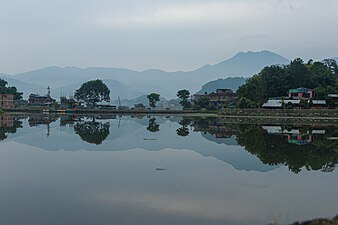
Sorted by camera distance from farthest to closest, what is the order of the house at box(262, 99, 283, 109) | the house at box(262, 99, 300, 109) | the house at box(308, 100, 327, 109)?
the house at box(262, 99, 283, 109) → the house at box(262, 99, 300, 109) → the house at box(308, 100, 327, 109)

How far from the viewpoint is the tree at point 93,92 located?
328ft

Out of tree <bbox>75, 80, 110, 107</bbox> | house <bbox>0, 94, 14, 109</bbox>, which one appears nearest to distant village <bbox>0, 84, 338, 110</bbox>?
house <bbox>0, 94, 14, 109</bbox>

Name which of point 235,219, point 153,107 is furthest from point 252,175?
point 153,107

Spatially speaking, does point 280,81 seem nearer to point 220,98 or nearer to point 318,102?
point 318,102

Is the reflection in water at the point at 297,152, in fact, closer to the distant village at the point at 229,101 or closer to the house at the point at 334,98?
the distant village at the point at 229,101

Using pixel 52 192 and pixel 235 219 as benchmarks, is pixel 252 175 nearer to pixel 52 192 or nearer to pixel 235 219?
pixel 235 219

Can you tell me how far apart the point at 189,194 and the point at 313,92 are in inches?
2538

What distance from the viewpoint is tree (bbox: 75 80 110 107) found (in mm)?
100125

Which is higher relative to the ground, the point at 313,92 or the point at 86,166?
the point at 313,92

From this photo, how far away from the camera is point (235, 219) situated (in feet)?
28.5

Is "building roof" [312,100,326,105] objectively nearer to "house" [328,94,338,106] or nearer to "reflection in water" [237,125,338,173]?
"house" [328,94,338,106]

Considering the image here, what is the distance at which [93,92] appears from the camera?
3959 inches

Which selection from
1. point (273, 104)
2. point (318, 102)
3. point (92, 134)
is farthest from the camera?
point (273, 104)

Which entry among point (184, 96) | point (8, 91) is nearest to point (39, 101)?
point (8, 91)
